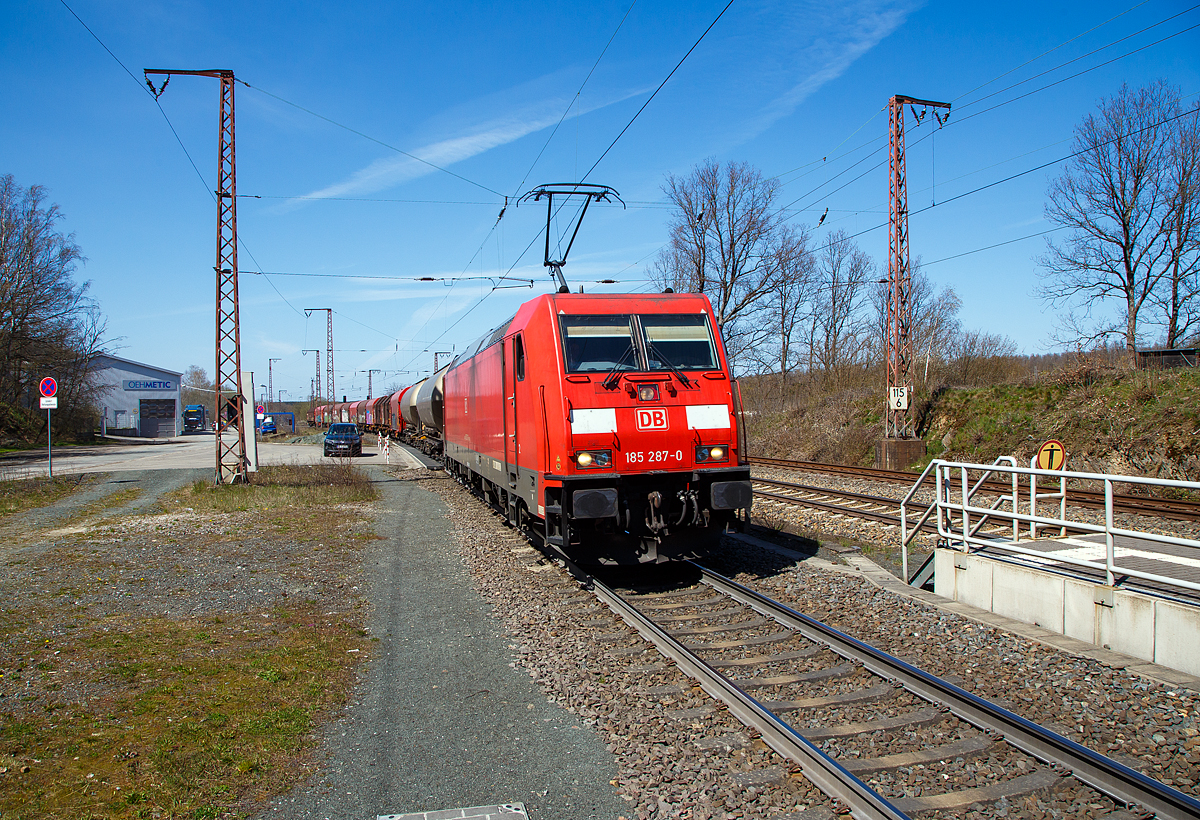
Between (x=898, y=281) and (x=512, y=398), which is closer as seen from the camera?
(x=512, y=398)

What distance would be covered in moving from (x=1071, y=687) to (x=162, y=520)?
15252 mm

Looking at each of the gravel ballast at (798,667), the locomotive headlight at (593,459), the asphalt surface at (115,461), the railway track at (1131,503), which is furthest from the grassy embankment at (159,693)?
the asphalt surface at (115,461)

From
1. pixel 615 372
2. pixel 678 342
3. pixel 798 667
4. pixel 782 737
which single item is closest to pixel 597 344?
pixel 615 372

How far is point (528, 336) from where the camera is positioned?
8.85 metres

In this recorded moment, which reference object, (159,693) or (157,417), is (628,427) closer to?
(159,693)

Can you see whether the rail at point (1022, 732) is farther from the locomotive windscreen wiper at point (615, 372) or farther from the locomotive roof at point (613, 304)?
the locomotive roof at point (613, 304)

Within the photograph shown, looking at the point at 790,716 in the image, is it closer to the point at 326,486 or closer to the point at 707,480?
the point at 707,480

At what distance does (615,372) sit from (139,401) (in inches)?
2823

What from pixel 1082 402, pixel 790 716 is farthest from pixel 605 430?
pixel 1082 402

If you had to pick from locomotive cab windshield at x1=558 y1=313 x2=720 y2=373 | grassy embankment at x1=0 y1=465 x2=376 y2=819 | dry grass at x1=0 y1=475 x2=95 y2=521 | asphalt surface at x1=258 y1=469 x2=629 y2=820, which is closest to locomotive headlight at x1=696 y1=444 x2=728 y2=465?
locomotive cab windshield at x1=558 y1=313 x2=720 y2=373

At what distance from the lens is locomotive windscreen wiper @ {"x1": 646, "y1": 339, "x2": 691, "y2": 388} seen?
8.43m

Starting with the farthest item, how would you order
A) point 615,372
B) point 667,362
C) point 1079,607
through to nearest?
1. point 667,362
2. point 615,372
3. point 1079,607

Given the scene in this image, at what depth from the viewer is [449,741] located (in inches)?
180

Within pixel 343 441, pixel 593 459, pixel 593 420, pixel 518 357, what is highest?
pixel 518 357
